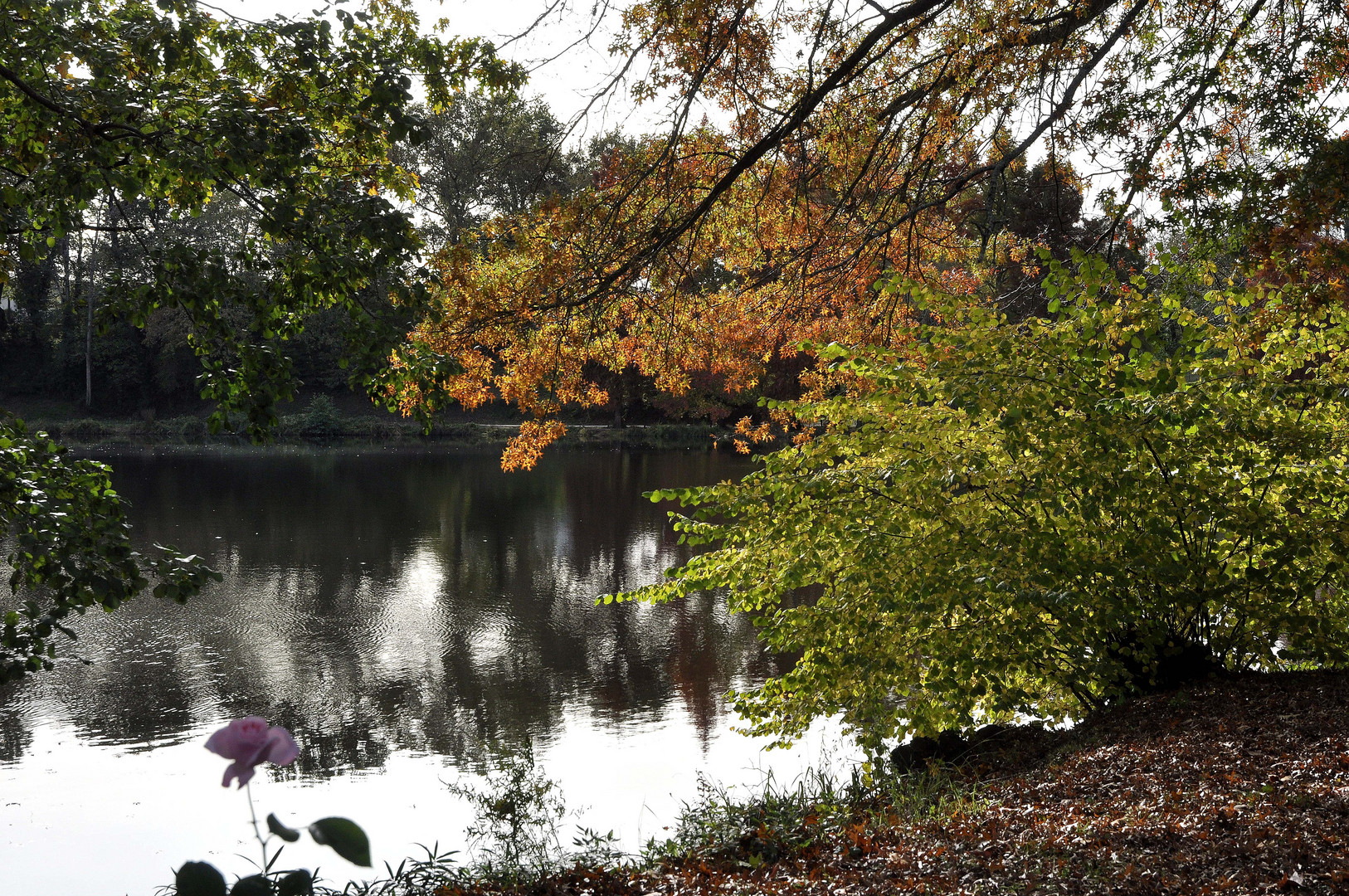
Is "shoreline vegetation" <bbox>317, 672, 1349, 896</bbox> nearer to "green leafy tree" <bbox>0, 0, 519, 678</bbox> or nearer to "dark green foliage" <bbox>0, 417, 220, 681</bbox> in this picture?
"dark green foliage" <bbox>0, 417, 220, 681</bbox>

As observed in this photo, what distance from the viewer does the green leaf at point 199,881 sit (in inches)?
59.7

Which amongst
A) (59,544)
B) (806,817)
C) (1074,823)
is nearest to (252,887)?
(1074,823)

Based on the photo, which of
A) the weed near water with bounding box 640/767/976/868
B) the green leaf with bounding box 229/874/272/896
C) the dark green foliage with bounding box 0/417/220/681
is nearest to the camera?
the green leaf with bounding box 229/874/272/896

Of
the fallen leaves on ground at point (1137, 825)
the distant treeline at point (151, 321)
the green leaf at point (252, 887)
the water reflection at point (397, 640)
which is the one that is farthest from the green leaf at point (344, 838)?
the distant treeline at point (151, 321)

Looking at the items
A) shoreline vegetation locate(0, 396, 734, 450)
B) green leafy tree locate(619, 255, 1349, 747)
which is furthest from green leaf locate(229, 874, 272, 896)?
shoreline vegetation locate(0, 396, 734, 450)

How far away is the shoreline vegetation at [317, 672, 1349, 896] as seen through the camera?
3.02 meters

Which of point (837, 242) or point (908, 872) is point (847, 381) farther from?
point (908, 872)

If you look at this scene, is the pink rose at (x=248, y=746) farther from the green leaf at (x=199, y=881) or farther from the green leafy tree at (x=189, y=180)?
the green leafy tree at (x=189, y=180)

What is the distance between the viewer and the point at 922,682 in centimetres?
495

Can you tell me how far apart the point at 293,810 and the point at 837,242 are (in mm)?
6569

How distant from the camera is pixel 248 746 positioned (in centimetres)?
155

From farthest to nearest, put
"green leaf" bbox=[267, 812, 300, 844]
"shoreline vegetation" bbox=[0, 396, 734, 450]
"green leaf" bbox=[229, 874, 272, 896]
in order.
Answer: "shoreline vegetation" bbox=[0, 396, 734, 450] → "green leaf" bbox=[229, 874, 272, 896] → "green leaf" bbox=[267, 812, 300, 844]

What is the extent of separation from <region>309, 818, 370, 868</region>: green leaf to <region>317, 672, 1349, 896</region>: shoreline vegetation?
86.9 inches

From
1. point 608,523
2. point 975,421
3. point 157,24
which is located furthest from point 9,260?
point 608,523
